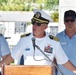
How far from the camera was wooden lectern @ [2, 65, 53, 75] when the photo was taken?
1838 millimetres

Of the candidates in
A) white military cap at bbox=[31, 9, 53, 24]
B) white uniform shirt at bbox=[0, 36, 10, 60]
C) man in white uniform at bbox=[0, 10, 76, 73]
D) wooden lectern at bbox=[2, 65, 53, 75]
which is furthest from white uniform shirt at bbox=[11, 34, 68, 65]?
wooden lectern at bbox=[2, 65, 53, 75]

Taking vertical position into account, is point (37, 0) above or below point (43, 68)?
below

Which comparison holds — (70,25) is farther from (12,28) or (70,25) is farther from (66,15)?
(12,28)

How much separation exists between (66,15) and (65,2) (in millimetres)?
1287

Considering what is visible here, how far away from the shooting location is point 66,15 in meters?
3.26

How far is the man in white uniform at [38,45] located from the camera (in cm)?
257

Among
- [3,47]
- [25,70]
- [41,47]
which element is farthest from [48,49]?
[25,70]

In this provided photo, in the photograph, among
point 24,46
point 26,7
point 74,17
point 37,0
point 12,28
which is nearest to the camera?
point 24,46

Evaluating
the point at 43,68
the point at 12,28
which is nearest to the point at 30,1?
the point at 12,28

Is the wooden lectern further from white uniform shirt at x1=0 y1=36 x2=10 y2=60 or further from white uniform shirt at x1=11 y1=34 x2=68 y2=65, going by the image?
white uniform shirt at x1=0 y1=36 x2=10 y2=60

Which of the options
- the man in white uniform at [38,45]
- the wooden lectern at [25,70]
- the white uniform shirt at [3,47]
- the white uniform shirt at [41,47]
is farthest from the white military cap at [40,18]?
the wooden lectern at [25,70]

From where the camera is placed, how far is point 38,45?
2.62 m

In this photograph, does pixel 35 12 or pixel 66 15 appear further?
pixel 66 15

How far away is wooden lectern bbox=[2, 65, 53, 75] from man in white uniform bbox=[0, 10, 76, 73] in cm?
Result: 65
